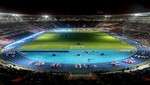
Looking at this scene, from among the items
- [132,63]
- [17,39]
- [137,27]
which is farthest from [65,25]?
[132,63]

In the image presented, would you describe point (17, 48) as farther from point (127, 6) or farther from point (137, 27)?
point (137, 27)

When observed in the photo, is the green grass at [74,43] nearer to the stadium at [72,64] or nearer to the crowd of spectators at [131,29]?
the stadium at [72,64]

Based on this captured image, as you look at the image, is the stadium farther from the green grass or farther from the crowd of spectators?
the crowd of spectators

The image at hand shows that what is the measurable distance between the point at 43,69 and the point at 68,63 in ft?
18.4

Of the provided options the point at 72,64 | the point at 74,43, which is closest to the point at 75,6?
the point at 74,43

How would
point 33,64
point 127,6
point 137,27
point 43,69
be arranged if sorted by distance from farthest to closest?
point 137,27 → point 127,6 → point 33,64 → point 43,69

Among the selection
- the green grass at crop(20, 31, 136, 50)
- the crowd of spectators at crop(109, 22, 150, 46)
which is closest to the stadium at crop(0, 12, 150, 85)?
the green grass at crop(20, 31, 136, 50)

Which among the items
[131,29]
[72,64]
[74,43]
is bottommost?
[131,29]

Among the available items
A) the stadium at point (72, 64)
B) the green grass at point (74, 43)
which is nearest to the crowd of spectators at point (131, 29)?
the stadium at point (72, 64)

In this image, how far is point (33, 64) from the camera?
42.2 metres

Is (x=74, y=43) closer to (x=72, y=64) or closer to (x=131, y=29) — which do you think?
Answer: (x=72, y=64)

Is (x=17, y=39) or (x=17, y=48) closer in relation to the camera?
(x=17, y=48)

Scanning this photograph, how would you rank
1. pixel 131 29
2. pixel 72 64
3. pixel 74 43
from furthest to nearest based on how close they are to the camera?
1. pixel 131 29
2. pixel 74 43
3. pixel 72 64

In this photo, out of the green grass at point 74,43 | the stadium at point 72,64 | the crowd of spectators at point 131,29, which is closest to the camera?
the stadium at point 72,64
